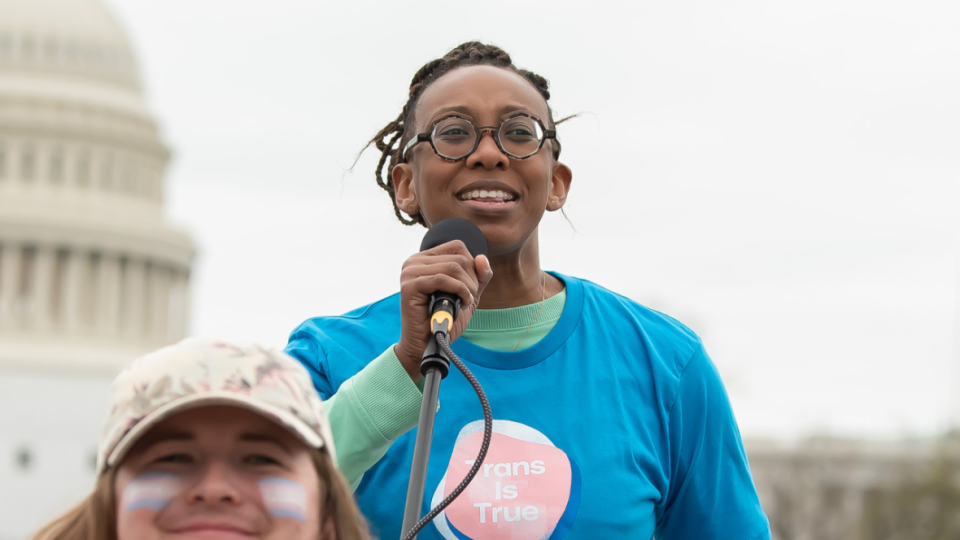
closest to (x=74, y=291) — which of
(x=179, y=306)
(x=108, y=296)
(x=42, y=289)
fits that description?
(x=42, y=289)

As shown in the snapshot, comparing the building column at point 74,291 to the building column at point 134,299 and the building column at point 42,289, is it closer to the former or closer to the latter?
the building column at point 42,289

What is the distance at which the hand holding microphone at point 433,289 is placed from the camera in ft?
9.05

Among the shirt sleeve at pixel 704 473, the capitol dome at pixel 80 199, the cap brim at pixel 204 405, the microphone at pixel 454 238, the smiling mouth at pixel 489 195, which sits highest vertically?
the smiling mouth at pixel 489 195

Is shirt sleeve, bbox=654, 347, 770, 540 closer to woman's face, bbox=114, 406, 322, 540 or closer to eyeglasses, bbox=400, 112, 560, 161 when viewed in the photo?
eyeglasses, bbox=400, 112, 560, 161

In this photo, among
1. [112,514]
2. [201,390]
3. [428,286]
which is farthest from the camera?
[428,286]

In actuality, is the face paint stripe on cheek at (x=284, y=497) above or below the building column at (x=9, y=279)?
above

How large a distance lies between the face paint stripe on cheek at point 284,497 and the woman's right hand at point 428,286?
601mm

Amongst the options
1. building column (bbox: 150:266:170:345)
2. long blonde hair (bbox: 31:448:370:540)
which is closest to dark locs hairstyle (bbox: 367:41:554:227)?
long blonde hair (bbox: 31:448:370:540)

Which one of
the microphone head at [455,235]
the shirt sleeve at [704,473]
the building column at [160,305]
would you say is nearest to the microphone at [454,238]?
the microphone head at [455,235]

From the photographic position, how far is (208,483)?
7.04ft

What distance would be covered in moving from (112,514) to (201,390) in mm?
297

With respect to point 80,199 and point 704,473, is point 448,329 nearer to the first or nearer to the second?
point 704,473

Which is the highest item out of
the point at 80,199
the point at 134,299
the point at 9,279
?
the point at 80,199

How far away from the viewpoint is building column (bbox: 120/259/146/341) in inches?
2640
